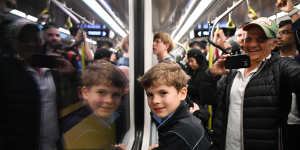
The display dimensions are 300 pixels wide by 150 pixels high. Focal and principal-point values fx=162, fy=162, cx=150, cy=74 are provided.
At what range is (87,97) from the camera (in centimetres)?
44

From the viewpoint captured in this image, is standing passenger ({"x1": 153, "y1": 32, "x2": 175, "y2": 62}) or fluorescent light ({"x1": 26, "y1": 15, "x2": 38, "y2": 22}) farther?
standing passenger ({"x1": 153, "y1": 32, "x2": 175, "y2": 62})


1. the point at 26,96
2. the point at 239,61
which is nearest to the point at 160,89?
the point at 239,61

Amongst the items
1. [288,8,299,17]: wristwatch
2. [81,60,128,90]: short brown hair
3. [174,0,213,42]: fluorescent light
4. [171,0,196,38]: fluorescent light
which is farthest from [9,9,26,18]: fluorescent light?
[171,0,196,38]: fluorescent light

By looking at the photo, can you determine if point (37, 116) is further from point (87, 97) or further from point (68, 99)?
point (87, 97)

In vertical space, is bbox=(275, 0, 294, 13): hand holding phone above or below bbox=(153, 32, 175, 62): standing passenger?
above

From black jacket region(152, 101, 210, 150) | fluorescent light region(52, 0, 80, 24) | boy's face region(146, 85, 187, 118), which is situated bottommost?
black jacket region(152, 101, 210, 150)

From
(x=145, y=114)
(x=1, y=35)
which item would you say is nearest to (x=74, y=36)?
(x=1, y=35)

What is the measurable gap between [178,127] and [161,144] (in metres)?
0.12

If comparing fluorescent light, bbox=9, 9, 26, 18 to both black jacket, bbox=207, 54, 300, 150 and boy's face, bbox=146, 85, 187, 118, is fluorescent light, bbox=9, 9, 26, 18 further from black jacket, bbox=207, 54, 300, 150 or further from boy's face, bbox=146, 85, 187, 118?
black jacket, bbox=207, 54, 300, 150

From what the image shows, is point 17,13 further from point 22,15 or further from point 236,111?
point 236,111

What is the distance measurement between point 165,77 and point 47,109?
0.60m

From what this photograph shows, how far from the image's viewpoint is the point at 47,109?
0.88ft

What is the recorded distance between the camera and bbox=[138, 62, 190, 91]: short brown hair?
803 mm

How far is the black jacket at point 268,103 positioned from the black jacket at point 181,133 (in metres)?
0.31
